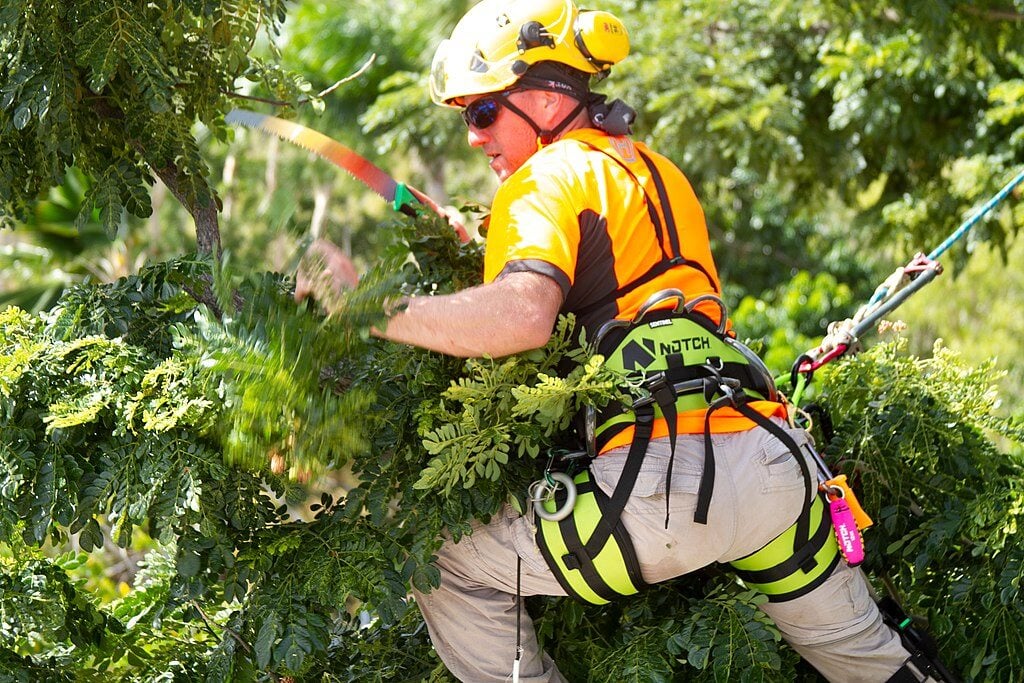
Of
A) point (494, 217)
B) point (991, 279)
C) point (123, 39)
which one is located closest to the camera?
point (494, 217)

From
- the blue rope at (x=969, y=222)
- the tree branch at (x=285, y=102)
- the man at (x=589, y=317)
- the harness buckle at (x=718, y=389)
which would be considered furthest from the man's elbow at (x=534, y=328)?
the blue rope at (x=969, y=222)

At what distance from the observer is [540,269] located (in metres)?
2.87

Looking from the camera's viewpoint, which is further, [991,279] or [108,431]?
[991,279]

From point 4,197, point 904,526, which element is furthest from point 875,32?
point 4,197

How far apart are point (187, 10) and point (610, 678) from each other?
254 cm

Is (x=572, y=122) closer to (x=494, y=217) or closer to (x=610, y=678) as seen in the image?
(x=494, y=217)

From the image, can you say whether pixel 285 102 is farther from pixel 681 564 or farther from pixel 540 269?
pixel 681 564

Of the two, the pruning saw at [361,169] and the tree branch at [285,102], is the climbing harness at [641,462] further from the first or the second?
the tree branch at [285,102]

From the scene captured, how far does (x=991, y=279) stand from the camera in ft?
73.7

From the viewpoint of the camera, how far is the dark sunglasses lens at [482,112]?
3.47m

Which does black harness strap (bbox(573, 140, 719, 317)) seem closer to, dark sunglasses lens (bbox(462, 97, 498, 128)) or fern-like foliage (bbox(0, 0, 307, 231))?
dark sunglasses lens (bbox(462, 97, 498, 128))

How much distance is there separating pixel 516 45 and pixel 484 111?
0.74 ft

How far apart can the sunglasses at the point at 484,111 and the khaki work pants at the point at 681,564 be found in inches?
44.7

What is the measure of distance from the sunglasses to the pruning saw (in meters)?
0.34
